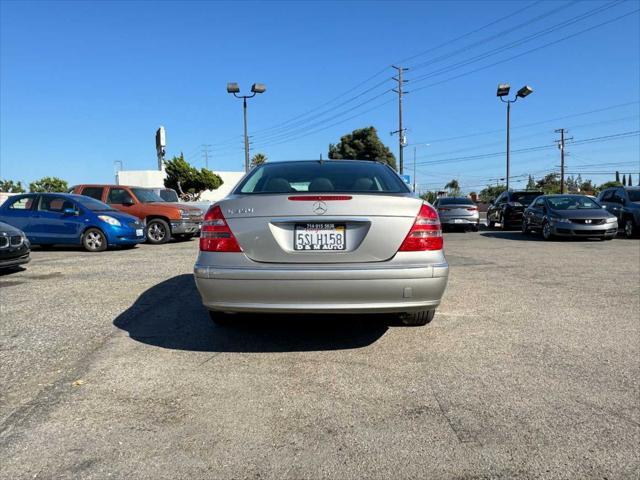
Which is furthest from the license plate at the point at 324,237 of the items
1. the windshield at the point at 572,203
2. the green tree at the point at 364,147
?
the green tree at the point at 364,147

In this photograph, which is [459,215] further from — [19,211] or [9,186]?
[9,186]

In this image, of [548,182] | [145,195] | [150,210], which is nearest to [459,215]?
[150,210]

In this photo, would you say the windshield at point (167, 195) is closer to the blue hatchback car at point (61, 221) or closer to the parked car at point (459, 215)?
the blue hatchback car at point (61, 221)

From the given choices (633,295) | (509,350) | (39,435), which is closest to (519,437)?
(509,350)

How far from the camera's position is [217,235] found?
12.0 ft

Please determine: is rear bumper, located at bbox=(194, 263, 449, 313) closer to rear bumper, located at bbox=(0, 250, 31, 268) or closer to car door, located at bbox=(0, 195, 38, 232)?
rear bumper, located at bbox=(0, 250, 31, 268)

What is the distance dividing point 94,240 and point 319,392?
9836 millimetres

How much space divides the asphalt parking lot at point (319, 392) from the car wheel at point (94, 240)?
19.2 feet

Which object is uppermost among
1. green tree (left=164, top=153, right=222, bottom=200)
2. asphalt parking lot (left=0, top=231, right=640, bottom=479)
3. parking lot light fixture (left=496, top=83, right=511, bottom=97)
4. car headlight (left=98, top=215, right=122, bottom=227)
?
parking lot light fixture (left=496, top=83, right=511, bottom=97)

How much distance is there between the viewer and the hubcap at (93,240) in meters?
11.3

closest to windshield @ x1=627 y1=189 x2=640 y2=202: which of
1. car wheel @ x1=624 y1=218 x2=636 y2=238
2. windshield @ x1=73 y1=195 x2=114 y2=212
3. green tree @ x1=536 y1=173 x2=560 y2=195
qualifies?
car wheel @ x1=624 y1=218 x2=636 y2=238

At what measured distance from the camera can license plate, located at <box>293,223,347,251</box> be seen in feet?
11.5

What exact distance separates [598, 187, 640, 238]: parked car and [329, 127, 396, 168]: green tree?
48.3m

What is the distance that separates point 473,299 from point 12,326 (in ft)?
16.1
